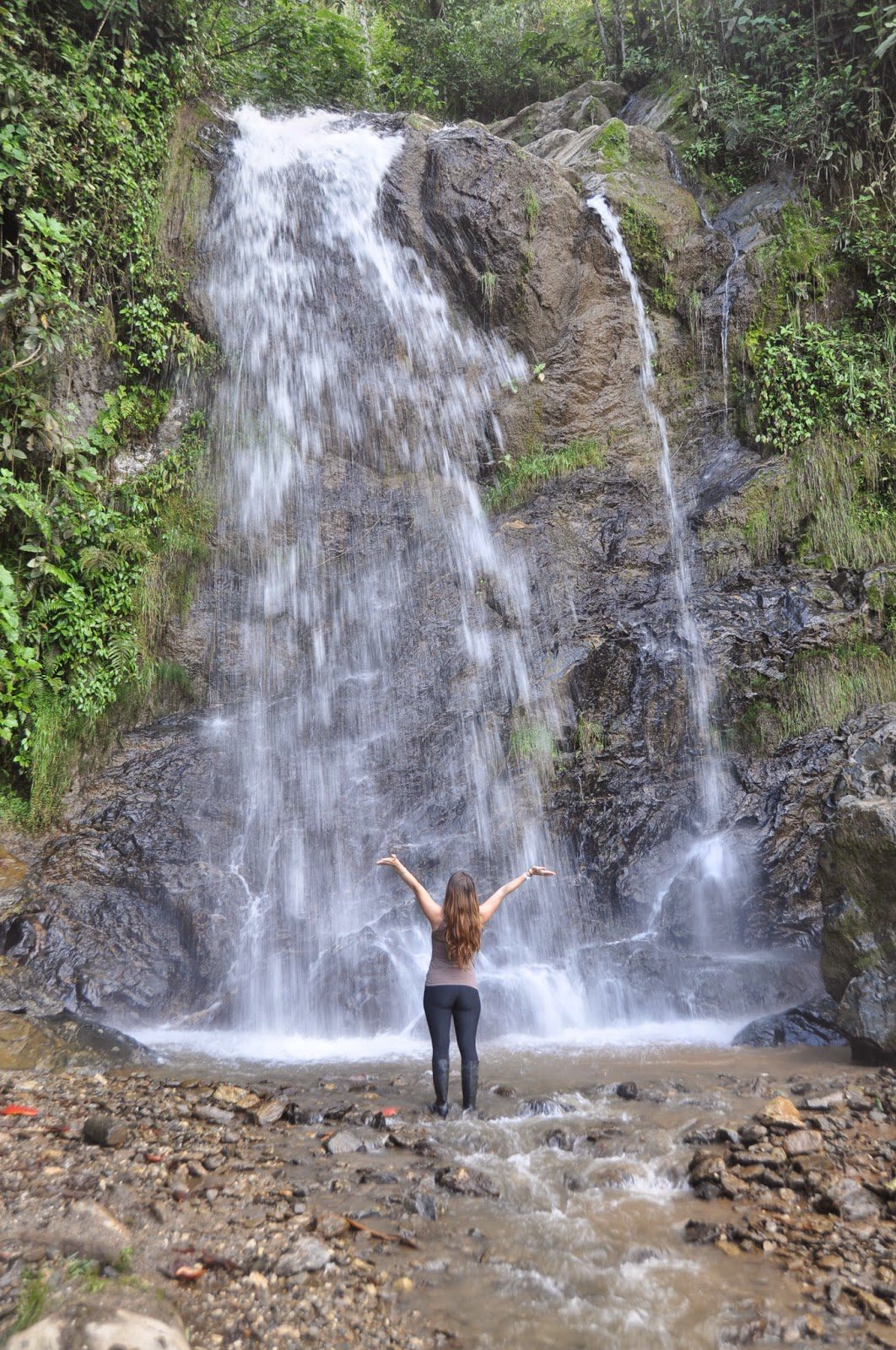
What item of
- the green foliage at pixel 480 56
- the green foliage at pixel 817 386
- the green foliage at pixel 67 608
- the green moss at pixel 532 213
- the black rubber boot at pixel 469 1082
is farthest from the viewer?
the green foliage at pixel 480 56

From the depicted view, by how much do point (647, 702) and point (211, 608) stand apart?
541 cm

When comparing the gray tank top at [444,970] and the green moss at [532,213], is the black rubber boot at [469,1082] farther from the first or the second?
the green moss at [532,213]

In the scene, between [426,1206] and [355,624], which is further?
[355,624]

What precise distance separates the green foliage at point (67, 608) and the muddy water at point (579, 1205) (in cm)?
438

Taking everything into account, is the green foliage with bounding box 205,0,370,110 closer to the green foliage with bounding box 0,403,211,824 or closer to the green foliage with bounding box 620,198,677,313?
the green foliage with bounding box 620,198,677,313

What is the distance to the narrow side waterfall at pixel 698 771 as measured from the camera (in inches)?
316

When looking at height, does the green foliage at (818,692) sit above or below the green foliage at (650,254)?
below

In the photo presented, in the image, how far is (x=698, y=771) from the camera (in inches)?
357

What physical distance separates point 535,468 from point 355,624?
3.58m

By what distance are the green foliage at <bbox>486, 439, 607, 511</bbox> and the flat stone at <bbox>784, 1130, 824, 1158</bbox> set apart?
8.89 metres

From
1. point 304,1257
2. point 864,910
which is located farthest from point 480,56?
point 304,1257

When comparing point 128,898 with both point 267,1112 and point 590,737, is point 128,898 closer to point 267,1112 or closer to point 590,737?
point 267,1112

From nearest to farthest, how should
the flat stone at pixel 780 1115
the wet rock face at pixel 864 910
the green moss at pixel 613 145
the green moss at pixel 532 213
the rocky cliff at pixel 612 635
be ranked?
the flat stone at pixel 780 1115 < the wet rock face at pixel 864 910 < the rocky cliff at pixel 612 635 < the green moss at pixel 532 213 < the green moss at pixel 613 145

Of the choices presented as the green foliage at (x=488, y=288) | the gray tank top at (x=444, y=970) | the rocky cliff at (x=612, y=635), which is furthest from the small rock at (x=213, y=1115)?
the green foliage at (x=488, y=288)
